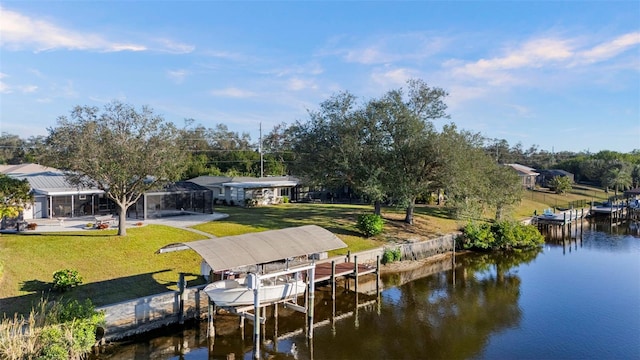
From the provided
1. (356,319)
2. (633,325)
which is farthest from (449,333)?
(633,325)

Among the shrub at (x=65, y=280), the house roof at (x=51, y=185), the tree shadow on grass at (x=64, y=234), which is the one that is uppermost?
the house roof at (x=51, y=185)

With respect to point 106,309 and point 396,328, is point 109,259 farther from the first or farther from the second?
point 396,328

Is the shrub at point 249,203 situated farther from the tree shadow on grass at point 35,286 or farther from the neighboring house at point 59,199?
the tree shadow on grass at point 35,286

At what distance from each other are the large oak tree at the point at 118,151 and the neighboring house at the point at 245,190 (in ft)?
60.2

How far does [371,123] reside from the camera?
34.2 metres

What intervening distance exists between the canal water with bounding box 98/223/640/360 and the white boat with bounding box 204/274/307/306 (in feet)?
4.42

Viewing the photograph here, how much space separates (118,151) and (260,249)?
10.8 m

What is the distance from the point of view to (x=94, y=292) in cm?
1898

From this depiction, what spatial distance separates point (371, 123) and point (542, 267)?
628 inches

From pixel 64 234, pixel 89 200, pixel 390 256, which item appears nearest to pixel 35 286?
pixel 64 234

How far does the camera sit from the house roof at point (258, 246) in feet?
58.7

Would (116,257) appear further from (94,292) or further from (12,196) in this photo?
(12,196)

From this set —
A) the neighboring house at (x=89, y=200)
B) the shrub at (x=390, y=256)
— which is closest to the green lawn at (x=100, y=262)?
the shrub at (x=390, y=256)

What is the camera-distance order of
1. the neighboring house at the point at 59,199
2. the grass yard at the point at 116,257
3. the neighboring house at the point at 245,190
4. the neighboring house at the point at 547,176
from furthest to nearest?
the neighboring house at the point at 547,176, the neighboring house at the point at 245,190, the neighboring house at the point at 59,199, the grass yard at the point at 116,257
